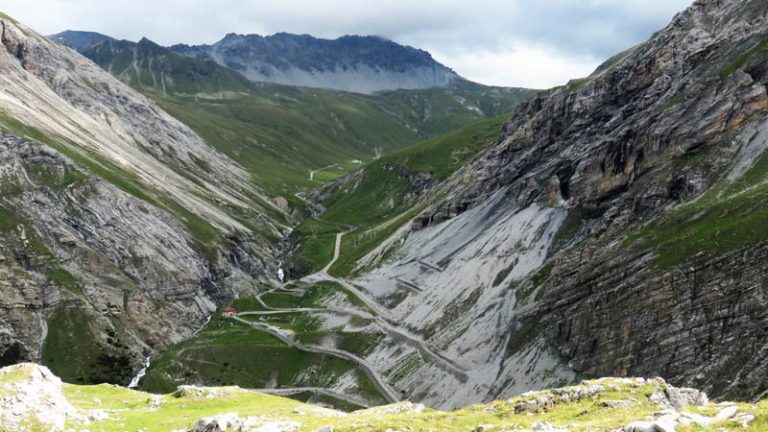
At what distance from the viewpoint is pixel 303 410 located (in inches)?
2156

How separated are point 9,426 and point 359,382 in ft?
314

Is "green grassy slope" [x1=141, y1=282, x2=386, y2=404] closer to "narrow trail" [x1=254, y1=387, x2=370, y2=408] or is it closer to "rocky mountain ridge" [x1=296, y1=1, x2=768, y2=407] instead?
"narrow trail" [x1=254, y1=387, x2=370, y2=408]

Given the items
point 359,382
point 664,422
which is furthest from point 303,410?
point 359,382

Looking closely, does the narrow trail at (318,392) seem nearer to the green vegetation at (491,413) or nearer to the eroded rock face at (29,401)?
the green vegetation at (491,413)

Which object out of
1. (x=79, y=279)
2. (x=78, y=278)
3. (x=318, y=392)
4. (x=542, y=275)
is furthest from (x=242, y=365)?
(x=542, y=275)

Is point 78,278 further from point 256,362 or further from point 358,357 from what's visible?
point 358,357

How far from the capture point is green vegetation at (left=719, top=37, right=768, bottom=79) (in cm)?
12762

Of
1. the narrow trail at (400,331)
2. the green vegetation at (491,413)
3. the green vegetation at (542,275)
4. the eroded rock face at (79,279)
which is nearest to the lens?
the green vegetation at (491,413)

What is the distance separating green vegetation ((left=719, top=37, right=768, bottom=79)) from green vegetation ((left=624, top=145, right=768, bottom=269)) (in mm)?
31399

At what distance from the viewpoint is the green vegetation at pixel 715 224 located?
86312mm

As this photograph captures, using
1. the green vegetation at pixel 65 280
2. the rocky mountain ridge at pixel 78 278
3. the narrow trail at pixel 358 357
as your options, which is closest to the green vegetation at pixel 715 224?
the narrow trail at pixel 358 357

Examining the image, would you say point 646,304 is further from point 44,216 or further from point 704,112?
point 44,216

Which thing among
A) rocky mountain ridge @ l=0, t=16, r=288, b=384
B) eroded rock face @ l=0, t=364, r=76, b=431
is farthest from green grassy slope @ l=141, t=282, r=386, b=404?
eroded rock face @ l=0, t=364, r=76, b=431

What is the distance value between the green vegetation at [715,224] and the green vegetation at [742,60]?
3140 centimetres
